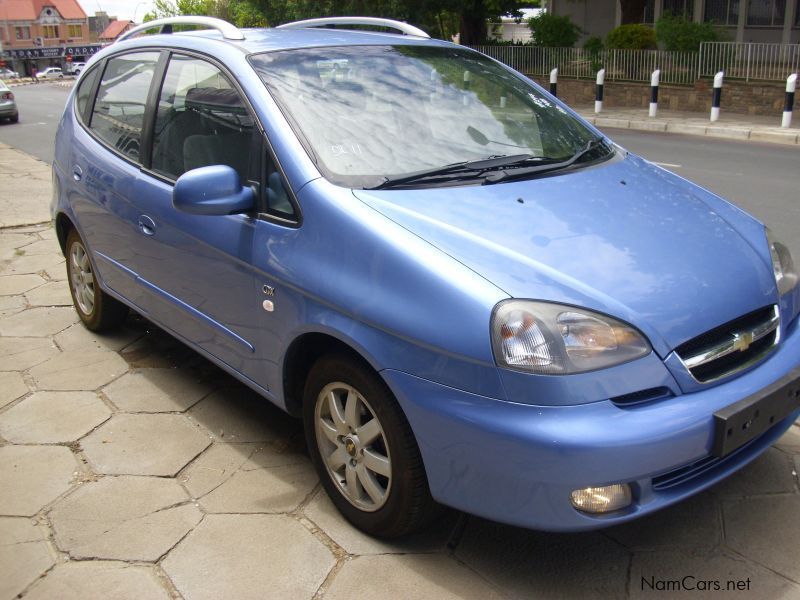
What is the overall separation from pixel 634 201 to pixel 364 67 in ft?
4.27

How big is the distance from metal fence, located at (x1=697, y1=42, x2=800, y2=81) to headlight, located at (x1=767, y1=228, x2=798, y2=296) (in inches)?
623

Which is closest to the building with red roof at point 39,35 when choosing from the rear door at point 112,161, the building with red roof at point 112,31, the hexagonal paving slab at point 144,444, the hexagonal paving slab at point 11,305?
the building with red roof at point 112,31

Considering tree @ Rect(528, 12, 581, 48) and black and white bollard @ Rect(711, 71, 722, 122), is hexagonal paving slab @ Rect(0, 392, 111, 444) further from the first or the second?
tree @ Rect(528, 12, 581, 48)

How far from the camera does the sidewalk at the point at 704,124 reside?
14720 millimetres

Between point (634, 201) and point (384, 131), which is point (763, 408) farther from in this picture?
point (384, 131)

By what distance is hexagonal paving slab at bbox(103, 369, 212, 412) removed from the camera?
4117 mm

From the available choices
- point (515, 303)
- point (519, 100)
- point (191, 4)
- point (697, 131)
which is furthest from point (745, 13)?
point (191, 4)

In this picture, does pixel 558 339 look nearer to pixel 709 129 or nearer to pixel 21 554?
pixel 21 554

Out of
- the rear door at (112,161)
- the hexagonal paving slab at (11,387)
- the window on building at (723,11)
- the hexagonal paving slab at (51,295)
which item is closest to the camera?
the rear door at (112,161)

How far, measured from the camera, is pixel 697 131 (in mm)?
15773

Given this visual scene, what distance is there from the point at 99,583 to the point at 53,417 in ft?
4.77

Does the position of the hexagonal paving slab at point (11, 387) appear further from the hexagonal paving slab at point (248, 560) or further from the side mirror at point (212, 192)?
the side mirror at point (212, 192)

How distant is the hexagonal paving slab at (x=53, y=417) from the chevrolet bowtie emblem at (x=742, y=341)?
2824 mm

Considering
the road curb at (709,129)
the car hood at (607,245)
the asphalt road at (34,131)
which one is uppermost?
the car hood at (607,245)
